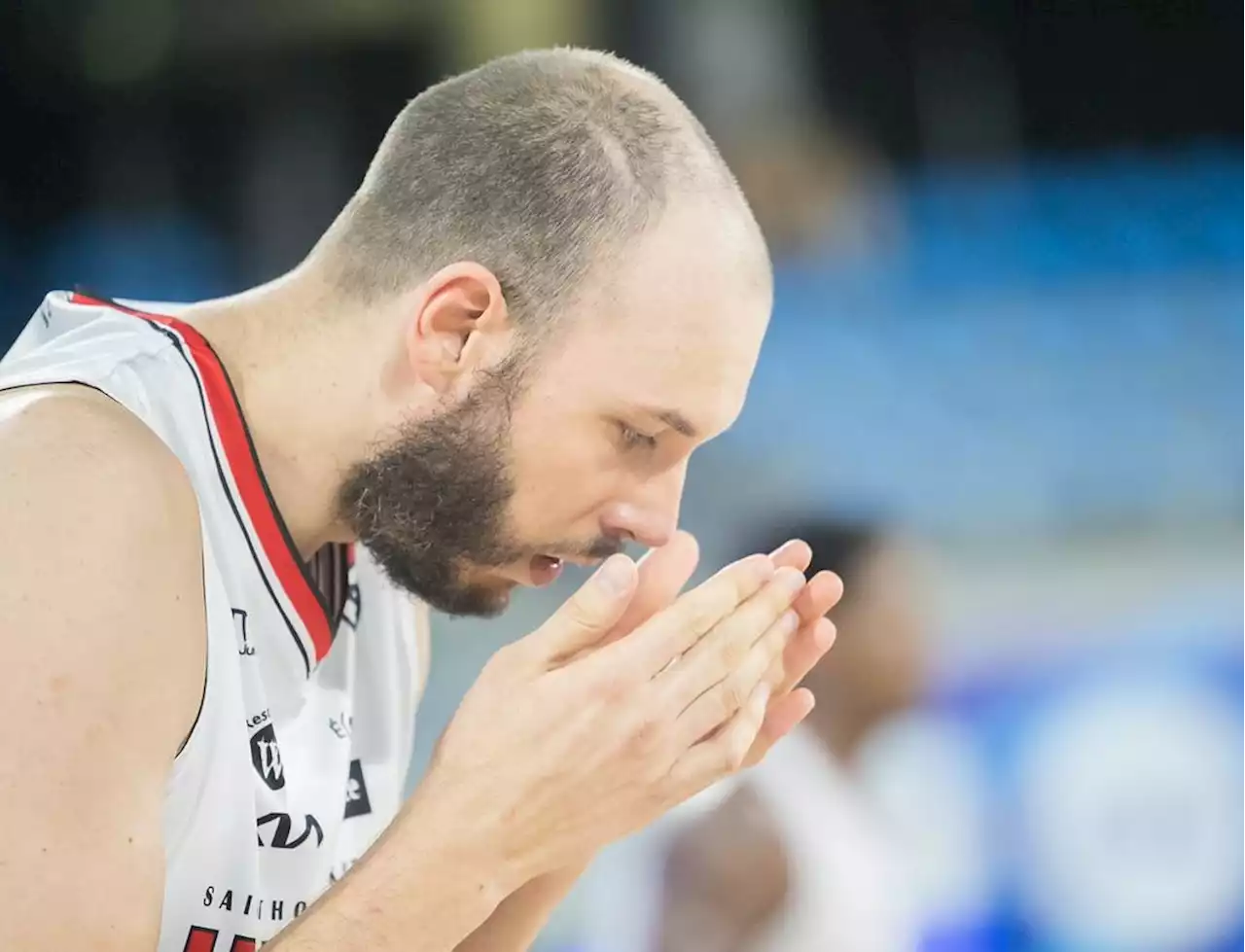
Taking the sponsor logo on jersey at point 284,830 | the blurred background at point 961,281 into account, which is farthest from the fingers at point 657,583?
the blurred background at point 961,281

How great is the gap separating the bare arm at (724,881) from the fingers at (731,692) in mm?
1162

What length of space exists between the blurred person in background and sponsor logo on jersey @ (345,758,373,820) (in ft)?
2.98

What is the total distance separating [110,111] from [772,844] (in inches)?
173

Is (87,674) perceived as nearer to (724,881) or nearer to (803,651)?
(803,651)

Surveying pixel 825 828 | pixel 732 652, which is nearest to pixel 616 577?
pixel 732 652

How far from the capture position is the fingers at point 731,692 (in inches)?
60.1

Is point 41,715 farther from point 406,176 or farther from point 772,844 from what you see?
point 772,844

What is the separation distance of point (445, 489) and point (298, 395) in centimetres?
19

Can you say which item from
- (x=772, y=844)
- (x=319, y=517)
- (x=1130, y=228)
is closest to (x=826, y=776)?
(x=772, y=844)

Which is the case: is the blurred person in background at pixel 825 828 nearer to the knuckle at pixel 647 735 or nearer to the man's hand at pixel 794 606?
the man's hand at pixel 794 606

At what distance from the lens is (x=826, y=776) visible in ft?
9.77

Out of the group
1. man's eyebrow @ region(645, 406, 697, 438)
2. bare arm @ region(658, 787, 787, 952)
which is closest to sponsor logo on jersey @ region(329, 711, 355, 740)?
man's eyebrow @ region(645, 406, 697, 438)

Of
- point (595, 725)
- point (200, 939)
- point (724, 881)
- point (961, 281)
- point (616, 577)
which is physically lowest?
point (724, 881)

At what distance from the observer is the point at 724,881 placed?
273 centimetres
